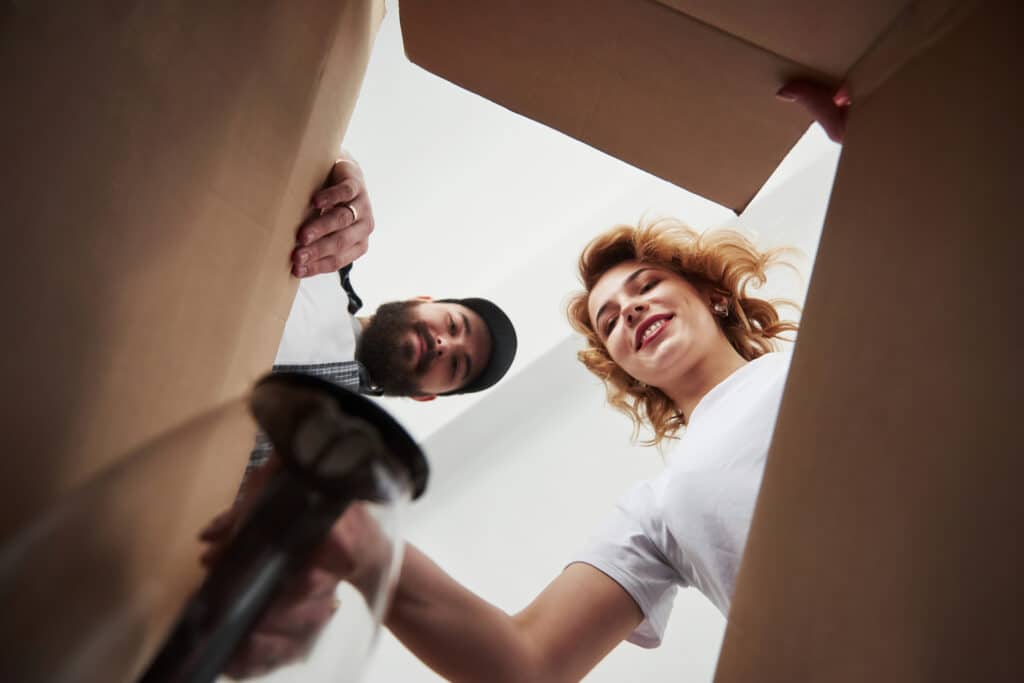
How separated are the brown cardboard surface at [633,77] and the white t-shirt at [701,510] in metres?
0.19

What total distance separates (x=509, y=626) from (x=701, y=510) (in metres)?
0.22

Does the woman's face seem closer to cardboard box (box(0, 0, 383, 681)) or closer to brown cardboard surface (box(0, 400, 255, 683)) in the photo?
cardboard box (box(0, 0, 383, 681))

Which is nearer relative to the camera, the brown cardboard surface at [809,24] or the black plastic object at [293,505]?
the black plastic object at [293,505]

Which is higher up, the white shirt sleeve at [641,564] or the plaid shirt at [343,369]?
the plaid shirt at [343,369]

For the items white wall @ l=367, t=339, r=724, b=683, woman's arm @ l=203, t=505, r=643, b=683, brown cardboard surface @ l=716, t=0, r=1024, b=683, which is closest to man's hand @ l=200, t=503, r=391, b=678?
woman's arm @ l=203, t=505, r=643, b=683

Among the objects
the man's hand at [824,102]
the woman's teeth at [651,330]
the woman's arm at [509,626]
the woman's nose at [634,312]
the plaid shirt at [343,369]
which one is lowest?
the woman's arm at [509,626]

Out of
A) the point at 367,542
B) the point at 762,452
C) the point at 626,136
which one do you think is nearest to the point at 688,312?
the point at 762,452

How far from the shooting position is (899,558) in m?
0.29

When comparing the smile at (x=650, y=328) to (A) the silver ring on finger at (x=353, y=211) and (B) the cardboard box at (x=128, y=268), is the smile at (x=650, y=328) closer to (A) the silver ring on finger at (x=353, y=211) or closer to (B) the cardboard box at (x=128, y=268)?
(A) the silver ring on finger at (x=353, y=211)

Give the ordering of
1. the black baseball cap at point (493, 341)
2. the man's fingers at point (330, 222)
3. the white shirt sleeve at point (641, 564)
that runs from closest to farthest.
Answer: the man's fingers at point (330, 222), the white shirt sleeve at point (641, 564), the black baseball cap at point (493, 341)

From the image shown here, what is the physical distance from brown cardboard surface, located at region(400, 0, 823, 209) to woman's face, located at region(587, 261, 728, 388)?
1.53 feet

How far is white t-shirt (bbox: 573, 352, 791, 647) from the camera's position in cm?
68

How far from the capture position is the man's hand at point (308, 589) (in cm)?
26

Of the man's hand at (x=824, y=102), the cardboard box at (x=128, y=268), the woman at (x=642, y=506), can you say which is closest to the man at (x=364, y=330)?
the cardboard box at (x=128, y=268)
